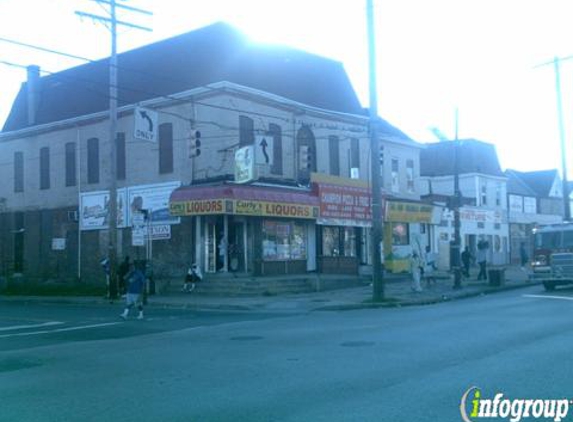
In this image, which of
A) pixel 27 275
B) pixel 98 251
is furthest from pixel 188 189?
pixel 27 275

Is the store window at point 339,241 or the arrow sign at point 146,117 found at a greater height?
the arrow sign at point 146,117

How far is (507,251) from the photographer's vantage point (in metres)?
52.2

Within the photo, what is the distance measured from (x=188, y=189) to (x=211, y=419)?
20.6 metres

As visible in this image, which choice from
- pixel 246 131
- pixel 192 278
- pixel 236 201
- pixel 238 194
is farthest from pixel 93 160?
pixel 236 201

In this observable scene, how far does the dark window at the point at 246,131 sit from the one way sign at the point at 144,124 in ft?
14.7

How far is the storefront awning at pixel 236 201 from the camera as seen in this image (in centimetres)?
2605

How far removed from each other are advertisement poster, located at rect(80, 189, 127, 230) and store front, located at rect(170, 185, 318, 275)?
509 centimetres

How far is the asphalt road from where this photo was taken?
7.63 metres

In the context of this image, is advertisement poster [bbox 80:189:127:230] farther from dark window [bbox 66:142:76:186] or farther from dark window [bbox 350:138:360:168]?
dark window [bbox 350:138:360:168]

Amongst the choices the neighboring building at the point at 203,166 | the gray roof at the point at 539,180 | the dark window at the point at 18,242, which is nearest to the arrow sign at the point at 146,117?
the neighboring building at the point at 203,166

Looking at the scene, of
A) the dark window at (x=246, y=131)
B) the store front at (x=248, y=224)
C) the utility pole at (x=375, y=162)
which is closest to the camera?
the utility pole at (x=375, y=162)

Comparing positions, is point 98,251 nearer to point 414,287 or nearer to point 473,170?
point 414,287

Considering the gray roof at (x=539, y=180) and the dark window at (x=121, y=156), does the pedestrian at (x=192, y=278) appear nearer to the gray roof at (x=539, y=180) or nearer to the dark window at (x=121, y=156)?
the dark window at (x=121, y=156)

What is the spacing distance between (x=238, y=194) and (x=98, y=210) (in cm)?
999
